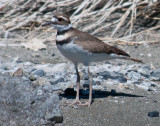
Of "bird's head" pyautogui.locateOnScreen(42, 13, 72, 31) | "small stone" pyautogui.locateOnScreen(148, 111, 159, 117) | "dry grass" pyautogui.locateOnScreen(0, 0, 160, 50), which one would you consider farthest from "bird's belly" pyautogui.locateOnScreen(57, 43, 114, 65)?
"dry grass" pyautogui.locateOnScreen(0, 0, 160, 50)

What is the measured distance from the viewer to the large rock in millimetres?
3410

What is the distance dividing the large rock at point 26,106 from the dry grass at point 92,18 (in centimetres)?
364

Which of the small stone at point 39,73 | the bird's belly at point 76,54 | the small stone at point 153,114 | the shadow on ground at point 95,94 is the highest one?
the bird's belly at point 76,54

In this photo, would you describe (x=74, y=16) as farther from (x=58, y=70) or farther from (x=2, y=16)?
(x=58, y=70)

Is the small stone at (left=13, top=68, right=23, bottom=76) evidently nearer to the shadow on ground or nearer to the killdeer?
the shadow on ground

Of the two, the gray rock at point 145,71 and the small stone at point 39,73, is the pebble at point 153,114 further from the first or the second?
the small stone at point 39,73

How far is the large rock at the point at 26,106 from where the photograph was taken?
11.2 feet

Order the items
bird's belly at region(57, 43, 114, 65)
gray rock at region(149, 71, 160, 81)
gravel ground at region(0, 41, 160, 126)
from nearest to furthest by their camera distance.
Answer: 1. gravel ground at region(0, 41, 160, 126)
2. bird's belly at region(57, 43, 114, 65)
3. gray rock at region(149, 71, 160, 81)

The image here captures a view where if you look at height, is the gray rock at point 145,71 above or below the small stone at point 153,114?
above

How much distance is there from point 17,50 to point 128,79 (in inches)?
97.5

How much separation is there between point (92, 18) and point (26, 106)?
14.0ft

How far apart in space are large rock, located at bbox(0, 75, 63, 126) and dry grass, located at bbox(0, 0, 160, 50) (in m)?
3.64

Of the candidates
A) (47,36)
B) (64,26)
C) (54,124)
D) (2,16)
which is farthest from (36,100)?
(2,16)

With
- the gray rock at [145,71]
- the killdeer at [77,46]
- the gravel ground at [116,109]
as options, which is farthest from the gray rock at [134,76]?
the killdeer at [77,46]
